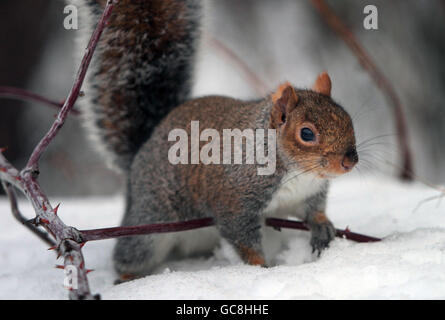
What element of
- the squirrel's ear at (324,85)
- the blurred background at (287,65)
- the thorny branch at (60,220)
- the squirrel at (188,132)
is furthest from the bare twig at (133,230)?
the blurred background at (287,65)

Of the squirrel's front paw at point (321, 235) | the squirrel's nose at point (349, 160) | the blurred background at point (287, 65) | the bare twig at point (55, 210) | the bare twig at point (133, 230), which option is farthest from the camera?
the blurred background at point (287, 65)

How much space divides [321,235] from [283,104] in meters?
0.33

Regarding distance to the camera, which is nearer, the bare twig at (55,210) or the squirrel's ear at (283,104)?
the bare twig at (55,210)

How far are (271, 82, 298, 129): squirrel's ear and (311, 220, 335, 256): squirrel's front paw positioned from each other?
10.7 inches

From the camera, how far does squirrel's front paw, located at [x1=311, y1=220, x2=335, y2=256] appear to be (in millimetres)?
1150

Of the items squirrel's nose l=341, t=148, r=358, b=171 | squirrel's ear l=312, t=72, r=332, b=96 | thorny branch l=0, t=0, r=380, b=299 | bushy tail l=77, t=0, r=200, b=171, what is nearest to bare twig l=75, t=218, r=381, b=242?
thorny branch l=0, t=0, r=380, b=299

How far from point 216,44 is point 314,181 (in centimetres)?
94

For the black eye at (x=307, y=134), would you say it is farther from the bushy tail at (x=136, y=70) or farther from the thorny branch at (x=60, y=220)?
the bushy tail at (x=136, y=70)

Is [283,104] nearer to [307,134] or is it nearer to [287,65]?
[307,134]

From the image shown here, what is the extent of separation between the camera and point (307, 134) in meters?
1.05

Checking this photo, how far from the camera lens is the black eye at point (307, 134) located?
3.43 ft

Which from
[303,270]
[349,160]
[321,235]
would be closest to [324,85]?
[349,160]

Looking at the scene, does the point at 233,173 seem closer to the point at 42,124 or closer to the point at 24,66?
the point at 24,66

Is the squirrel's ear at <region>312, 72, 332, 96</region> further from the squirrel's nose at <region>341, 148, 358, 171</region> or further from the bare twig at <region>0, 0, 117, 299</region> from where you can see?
the bare twig at <region>0, 0, 117, 299</region>
